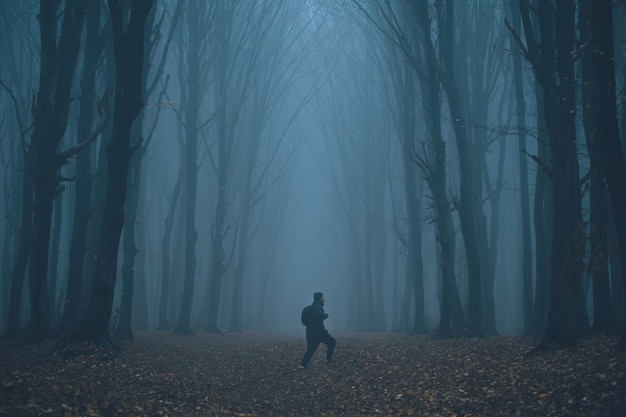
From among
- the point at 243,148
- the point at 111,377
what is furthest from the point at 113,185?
the point at 243,148

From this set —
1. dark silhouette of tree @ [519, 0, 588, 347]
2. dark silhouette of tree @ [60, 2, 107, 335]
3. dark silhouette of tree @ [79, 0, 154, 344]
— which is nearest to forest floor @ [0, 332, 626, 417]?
dark silhouette of tree @ [519, 0, 588, 347]

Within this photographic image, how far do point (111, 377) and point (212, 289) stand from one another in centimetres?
1612

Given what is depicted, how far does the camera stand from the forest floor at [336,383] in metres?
6.89

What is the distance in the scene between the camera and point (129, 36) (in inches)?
454

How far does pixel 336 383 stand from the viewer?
1163 centimetres

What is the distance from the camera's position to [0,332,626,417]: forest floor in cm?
689

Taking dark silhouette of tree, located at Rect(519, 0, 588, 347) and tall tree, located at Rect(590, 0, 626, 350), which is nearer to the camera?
tall tree, located at Rect(590, 0, 626, 350)

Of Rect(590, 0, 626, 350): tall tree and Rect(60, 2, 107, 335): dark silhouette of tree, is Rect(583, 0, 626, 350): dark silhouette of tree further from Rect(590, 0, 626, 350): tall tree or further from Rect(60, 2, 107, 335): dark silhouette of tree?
Rect(60, 2, 107, 335): dark silhouette of tree

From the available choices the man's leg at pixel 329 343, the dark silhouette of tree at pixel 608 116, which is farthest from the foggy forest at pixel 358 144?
the man's leg at pixel 329 343

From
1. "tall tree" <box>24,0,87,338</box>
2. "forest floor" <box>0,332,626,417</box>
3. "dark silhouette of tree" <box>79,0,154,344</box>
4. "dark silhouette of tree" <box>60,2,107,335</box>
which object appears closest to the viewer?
"forest floor" <box>0,332,626,417</box>

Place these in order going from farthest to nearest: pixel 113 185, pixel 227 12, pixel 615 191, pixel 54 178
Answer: pixel 227 12 < pixel 54 178 < pixel 113 185 < pixel 615 191

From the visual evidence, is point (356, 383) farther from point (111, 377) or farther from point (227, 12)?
point (227, 12)

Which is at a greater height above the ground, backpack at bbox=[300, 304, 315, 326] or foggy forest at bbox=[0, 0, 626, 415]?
foggy forest at bbox=[0, 0, 626, 415]

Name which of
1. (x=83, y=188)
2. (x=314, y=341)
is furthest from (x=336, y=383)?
(x=83, y=188)
